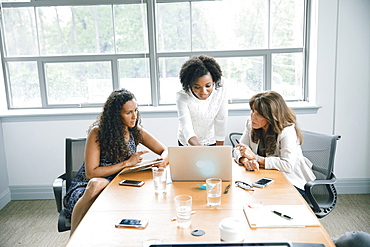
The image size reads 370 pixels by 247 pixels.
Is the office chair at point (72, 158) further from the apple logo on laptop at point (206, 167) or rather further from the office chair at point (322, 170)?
the office chair at point (322, 170)

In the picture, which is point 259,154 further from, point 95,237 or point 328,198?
point 95,237

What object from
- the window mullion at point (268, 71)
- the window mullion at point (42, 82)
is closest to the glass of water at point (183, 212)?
the window mullion at point (268, 71)

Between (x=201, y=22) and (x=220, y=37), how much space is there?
0.25 metres

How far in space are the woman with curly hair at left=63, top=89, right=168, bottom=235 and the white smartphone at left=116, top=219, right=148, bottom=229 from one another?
64cm

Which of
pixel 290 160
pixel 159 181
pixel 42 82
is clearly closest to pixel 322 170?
pixel 290 160

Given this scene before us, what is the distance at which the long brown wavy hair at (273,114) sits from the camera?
220 centimetres

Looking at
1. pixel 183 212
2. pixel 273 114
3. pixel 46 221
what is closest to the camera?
pixel 183 212

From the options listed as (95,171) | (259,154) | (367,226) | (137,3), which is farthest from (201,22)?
(367,226)

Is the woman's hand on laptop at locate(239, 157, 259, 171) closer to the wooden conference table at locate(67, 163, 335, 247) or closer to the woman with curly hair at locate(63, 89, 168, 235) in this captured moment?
the wooden conference table at locate(67, 163, 335, 247)

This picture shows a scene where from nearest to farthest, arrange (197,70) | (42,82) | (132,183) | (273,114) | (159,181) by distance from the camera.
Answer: (159,181) < (132,183) < (273,114) < (197,70) < (42,82)

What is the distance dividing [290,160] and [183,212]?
38.9 inches

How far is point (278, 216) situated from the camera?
1470 mm

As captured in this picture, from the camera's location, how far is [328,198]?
7.34 feet

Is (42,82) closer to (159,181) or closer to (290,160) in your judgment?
(159,181)
